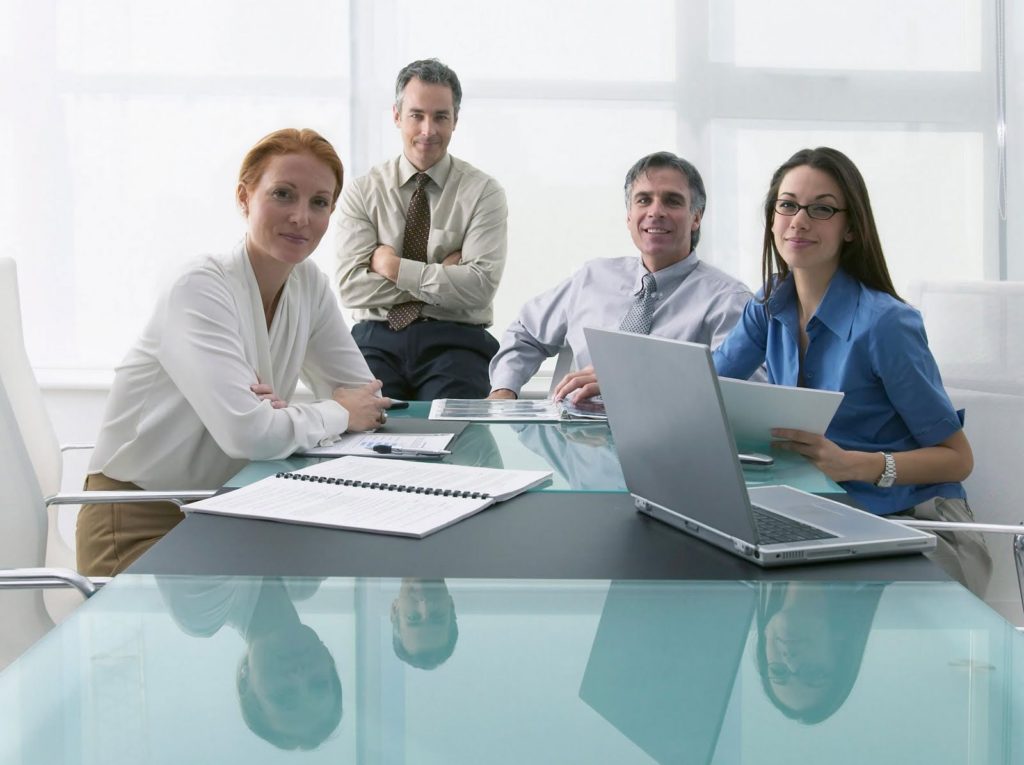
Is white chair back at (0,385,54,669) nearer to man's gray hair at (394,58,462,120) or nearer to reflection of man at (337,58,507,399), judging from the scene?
reflection of man at (337,58,507,399)

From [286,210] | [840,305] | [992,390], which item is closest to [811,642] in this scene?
[840,305]

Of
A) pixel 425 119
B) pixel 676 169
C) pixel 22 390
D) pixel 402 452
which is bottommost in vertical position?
pixel 402 452

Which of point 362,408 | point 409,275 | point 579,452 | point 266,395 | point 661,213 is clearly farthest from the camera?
point 409,275

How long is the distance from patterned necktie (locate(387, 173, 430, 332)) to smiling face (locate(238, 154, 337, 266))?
119 centimetres

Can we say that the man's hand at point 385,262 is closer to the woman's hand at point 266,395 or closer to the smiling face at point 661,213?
the smiling face at point 661,213

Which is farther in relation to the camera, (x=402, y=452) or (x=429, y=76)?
(x=429, y=76)

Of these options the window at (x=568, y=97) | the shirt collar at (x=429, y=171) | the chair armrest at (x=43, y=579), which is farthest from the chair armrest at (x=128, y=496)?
the window at (x=568, y=97)

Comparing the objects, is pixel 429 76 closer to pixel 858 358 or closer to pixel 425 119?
pixel 425 119

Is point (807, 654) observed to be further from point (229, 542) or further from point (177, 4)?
point (177, 4)

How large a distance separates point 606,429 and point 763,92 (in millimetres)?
2833

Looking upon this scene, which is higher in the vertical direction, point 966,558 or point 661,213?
point 661,213

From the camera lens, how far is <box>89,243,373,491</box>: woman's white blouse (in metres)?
2.06

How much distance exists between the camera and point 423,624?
1082 mm

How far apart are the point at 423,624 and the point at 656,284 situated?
2288mm
